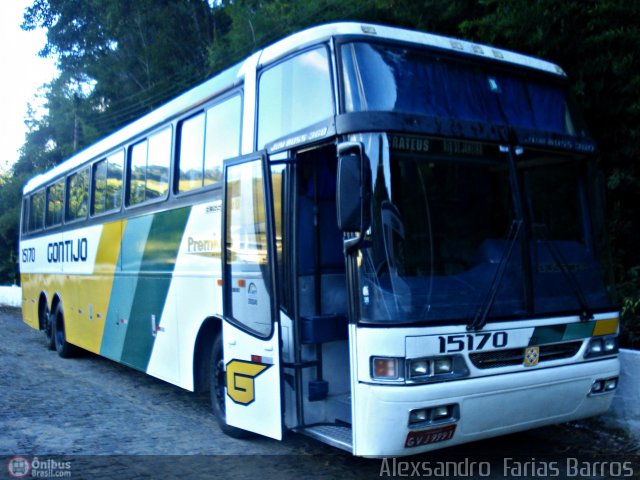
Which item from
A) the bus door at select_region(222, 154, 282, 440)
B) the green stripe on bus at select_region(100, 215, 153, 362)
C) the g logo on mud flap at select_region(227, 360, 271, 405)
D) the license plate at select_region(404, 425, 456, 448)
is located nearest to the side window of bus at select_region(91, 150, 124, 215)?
the green stripe on bus at select_region(100, 215, 153, 362)

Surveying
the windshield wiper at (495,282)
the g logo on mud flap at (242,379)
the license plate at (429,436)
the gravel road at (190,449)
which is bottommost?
the gravel road at (190,449)

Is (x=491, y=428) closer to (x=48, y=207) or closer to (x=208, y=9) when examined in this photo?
(x=48, y=207)

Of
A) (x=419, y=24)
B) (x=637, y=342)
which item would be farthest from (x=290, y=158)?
(x=419, y=24)

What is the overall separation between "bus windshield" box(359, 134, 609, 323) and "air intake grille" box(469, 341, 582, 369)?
0.27 metres

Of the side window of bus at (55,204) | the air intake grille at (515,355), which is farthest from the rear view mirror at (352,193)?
the side window of bus at (55,204)

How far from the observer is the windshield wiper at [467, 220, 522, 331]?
4.96 m

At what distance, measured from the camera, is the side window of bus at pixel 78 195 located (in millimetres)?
11672

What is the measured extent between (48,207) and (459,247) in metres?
11.2

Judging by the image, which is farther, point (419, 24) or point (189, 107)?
point (419, 24)

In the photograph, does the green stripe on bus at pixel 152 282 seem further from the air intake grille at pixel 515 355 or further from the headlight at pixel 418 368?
the air intake grille at pixel 515 355

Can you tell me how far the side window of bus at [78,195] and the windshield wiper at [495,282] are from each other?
26.6 feet

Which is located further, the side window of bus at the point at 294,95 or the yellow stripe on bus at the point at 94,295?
the yellow stripe on bus at the point at 94,295

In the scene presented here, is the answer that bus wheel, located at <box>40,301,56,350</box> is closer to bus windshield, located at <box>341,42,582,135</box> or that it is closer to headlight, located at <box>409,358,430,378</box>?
bus windshield, located at <box>341,42,582,135</box>

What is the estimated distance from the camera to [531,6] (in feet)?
29.5
